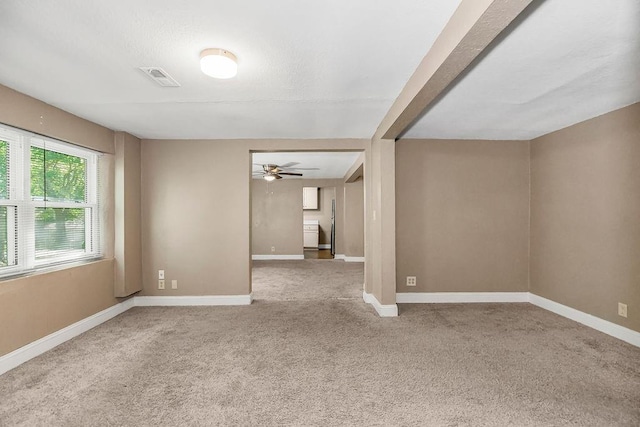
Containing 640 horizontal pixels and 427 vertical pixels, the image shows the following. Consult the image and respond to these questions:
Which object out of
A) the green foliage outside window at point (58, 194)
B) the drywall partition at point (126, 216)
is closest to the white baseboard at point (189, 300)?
the drywall partition at point (126, 216)

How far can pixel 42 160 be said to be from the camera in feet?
9.57

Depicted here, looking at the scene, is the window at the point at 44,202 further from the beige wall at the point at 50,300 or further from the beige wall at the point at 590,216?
the beige wall at the point at 590,216

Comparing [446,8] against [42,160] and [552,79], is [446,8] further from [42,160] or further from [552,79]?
[42,160]

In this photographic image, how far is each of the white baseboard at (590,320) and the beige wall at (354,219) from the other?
14.4 feet

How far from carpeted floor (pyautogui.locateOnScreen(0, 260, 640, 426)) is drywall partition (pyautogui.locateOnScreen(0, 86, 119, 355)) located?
253 millimetres

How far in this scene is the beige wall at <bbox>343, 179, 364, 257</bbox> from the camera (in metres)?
8.15

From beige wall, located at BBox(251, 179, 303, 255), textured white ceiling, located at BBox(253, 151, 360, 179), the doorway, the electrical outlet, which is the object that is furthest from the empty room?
beige wall, located at BBox(251, 179, 303, 255)

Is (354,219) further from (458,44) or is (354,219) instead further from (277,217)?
(458,44)

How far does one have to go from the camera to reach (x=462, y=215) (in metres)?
4.31

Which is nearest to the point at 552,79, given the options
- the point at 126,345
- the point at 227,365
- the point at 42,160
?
the point at 227,365

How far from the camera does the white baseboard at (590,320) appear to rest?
2.90 metres

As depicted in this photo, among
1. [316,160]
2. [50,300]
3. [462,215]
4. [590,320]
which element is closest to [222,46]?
[50,300]

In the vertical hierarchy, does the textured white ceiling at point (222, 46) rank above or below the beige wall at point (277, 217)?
above

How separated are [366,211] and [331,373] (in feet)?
7.92
